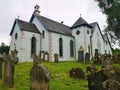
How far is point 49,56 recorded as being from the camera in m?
40.3

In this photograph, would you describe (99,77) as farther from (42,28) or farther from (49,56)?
(42,28)

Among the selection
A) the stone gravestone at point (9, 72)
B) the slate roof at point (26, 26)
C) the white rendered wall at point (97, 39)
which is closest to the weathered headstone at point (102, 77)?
the stone gravestone at point (9, 72)

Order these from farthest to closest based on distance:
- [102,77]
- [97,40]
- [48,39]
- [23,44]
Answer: [97,40], [48,39], [23,44], [102,77]

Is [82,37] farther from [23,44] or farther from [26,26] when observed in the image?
[23,44]

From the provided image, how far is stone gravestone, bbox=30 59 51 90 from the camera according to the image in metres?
9.77

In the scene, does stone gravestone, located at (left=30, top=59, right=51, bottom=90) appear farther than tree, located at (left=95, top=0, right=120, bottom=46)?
No

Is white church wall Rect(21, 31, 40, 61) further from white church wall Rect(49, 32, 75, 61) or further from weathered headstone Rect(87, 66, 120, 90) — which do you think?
weathered headstone Rect(87, 66, 120, 90)

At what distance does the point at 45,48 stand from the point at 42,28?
14.0 ft

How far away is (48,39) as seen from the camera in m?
41.4

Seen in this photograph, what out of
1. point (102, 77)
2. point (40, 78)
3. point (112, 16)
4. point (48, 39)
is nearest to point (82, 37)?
point (48, 39)

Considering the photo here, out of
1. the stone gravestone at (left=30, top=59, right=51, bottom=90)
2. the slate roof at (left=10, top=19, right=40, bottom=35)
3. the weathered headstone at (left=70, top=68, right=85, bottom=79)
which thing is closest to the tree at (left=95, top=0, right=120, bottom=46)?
the slate roof at (left=10, top=19, right=40, bottom=35)

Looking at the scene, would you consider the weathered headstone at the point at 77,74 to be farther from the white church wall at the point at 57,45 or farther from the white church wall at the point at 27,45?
the white church wall at the point at 57,45

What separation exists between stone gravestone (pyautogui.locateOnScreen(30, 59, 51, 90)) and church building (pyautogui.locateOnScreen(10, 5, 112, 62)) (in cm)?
2527

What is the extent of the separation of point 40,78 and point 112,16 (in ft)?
74.2
